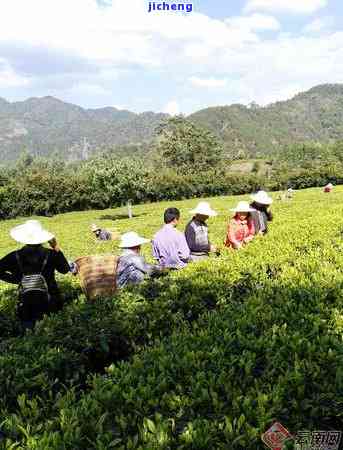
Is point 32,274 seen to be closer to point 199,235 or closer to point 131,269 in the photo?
point 131,269

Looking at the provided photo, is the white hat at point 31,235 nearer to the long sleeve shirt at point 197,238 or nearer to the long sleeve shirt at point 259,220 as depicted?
the long sleeve shirt at point 197,238

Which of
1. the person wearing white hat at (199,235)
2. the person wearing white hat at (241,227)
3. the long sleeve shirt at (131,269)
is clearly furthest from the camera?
the person wearing white hat at (241,227)

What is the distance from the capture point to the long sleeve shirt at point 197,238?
10.2 meters

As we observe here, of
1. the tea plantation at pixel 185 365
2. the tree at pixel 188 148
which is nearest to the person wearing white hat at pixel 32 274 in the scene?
the tea plantation at pixel 185 365

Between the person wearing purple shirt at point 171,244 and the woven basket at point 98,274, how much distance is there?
183 centimetres

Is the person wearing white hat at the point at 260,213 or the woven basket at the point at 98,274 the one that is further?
the person wearing white hat at the point at 260,213

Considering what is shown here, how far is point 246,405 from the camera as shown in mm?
3400

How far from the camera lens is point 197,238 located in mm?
10234

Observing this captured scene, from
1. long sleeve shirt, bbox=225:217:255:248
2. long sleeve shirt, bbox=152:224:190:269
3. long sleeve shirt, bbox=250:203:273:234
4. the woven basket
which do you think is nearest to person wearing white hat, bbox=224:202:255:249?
long sleeve shirt, bbox=225:217:255:248

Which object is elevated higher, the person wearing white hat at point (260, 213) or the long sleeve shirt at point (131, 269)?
the person wearing white hat at point (260, 213)

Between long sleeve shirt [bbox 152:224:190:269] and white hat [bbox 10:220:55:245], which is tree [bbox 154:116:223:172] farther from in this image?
white hat [bbox 10:220:55:245]

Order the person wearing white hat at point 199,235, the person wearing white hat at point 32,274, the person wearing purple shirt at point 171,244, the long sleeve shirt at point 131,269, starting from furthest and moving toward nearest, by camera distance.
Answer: the person wearing white hat at point 199,235 → the person wearing purple shirt at point 171,244 → the long sleeve shirt at point 131,269 → the person wearing white hat at point 32,274

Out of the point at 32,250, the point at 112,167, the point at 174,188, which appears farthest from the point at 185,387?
the point at 174,188

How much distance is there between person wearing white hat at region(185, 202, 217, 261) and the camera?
1023cm
